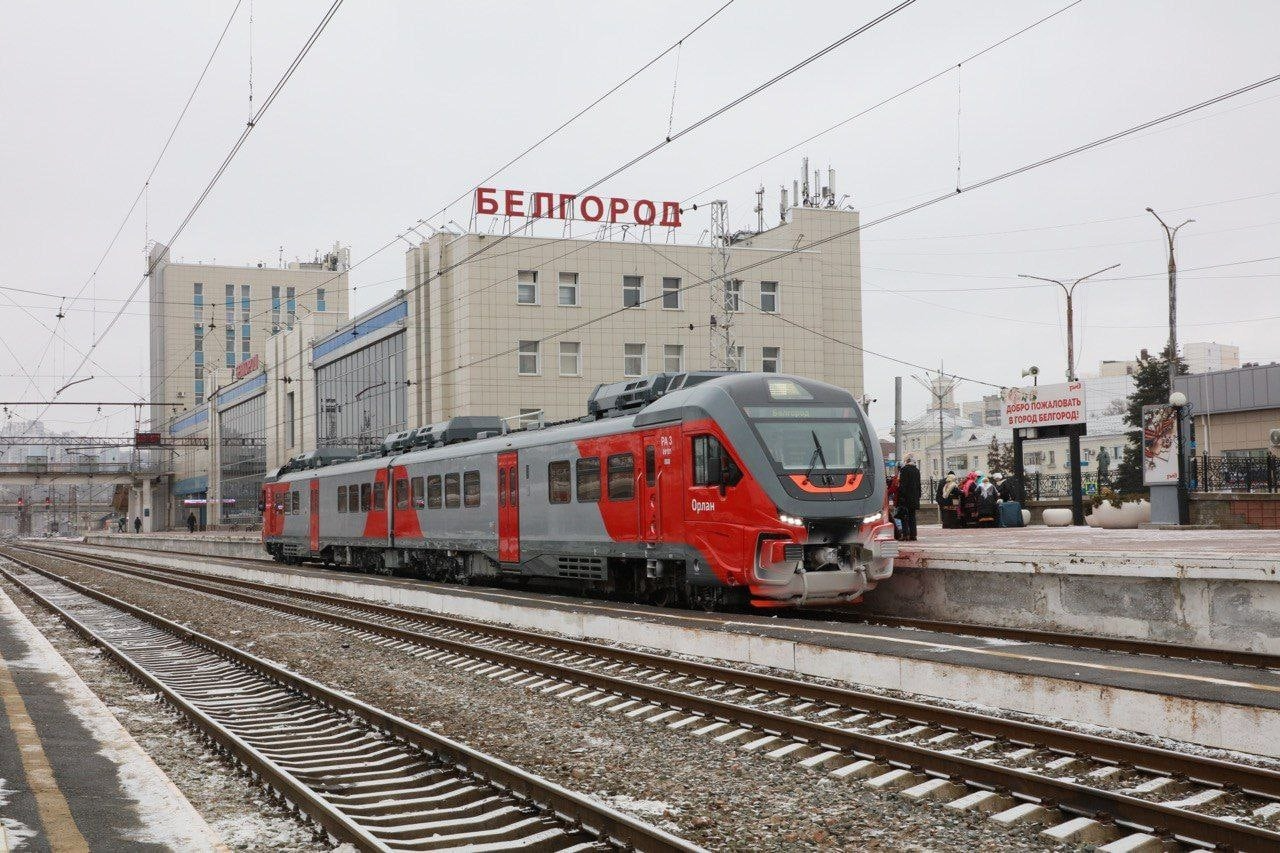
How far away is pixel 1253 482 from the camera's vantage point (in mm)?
29172

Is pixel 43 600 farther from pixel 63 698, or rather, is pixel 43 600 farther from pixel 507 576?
pixel 63 698

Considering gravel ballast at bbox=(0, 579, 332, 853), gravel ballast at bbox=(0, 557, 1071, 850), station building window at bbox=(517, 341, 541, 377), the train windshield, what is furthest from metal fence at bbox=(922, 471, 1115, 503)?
gravel ballast at bbox=(0, 579, 332, 853)

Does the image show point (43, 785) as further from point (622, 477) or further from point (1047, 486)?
point (1047, 486)

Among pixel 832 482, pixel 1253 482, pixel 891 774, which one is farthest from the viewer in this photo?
→ pixel 1253 482

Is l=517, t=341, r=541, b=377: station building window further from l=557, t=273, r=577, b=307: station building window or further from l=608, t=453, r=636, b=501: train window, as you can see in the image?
l=608, t=453, r=636, b=501: train window

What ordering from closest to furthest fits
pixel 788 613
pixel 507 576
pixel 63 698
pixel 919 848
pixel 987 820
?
pixel 919 848 → pixel 987 820 → pixel 63 698 → pixel 788 613 → pixel 507 576

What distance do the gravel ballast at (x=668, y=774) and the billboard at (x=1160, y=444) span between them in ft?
52.9

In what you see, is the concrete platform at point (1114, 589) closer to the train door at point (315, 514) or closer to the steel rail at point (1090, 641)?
the steel rail at point (1090, 641)

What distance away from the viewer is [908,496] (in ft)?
73.5

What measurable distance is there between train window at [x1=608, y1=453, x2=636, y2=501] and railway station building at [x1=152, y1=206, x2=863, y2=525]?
3060 cm

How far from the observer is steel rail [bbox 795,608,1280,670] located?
11.4m

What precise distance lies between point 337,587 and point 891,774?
64.9ft

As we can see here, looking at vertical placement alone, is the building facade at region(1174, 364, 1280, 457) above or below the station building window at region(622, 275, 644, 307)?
below

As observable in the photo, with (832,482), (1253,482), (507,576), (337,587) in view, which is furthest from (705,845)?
(1253,482)
